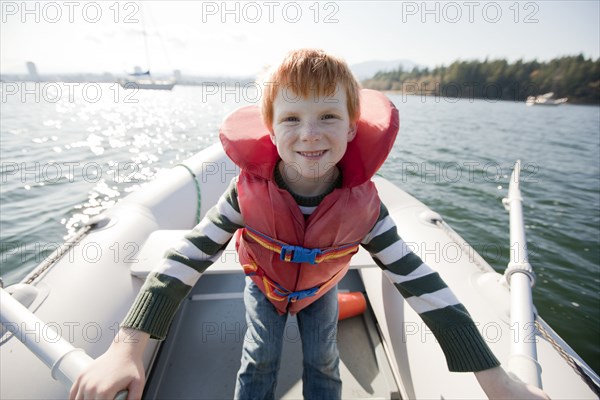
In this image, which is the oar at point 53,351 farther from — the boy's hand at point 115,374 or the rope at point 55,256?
the rope at point 55,256

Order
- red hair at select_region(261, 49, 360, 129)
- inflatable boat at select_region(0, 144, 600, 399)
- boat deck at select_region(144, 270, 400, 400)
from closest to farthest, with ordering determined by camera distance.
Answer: red hair at select_region(261, 49, 360, 129) < inflatable boat at select_region(0, 144, 600, 399) < boat deck at select_region(144, 270, 400, 400)

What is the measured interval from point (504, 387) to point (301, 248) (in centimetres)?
74

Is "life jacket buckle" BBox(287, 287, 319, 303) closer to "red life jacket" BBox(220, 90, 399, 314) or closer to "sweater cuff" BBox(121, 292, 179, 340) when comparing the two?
"red life jacket" BBox(220, 90, 399, 314)

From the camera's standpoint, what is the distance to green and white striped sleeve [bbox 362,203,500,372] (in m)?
A: 0.97

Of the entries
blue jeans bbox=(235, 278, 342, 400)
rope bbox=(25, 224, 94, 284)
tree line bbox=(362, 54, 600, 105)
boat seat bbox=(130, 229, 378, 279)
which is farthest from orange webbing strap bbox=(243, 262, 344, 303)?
tree line bbox=(362, 54, 600, 105)

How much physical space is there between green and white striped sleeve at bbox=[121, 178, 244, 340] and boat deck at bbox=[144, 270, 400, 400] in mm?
988

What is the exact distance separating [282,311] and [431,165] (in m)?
7.16

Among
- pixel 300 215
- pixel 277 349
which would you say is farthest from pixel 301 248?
pixel 277 349

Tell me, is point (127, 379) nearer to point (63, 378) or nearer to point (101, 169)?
point (63, 378)

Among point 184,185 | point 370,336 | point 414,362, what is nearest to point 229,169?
point 184,185

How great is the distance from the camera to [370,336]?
2.09 meters

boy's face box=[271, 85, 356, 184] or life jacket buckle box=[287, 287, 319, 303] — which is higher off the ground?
boy's face box=[271, 85, 356, 184]

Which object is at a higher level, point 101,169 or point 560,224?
point 101,169

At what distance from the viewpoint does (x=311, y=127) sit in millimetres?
1015
